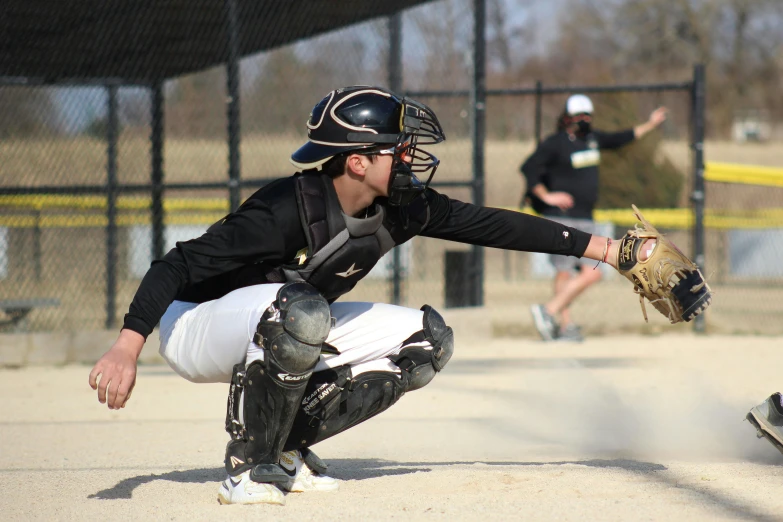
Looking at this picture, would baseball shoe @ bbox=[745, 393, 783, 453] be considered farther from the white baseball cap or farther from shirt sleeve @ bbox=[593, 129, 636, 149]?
shirt sleeve @ bbox=[593, 129, 636, 149]

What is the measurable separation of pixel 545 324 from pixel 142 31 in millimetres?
4396

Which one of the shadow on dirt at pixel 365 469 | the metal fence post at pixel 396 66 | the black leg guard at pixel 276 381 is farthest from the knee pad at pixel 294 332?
the metal fence post at pixel 396 66

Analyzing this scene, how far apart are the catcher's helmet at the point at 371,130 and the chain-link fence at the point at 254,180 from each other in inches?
187

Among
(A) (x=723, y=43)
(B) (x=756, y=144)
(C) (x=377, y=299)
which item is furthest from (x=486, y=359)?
(A) (x=723, y=43)

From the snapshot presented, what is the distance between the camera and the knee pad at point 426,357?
3873 mm

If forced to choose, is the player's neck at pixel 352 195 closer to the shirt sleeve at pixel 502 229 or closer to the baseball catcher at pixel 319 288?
the baseball catcher at pixel 319 288

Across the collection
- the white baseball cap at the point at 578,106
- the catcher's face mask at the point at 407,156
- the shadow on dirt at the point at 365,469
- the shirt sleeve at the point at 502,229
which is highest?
the white baseball cap at the point at 578,106

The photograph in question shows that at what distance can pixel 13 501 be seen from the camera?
12.6 feet

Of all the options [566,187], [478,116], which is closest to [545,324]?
[566,187]

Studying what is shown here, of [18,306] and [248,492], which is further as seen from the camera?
[18,306]

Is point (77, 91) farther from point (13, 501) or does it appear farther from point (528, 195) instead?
point (13, 501)

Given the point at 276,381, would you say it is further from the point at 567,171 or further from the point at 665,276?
the point at 567,171

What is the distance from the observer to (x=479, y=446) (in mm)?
5027

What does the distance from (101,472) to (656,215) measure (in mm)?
10863
